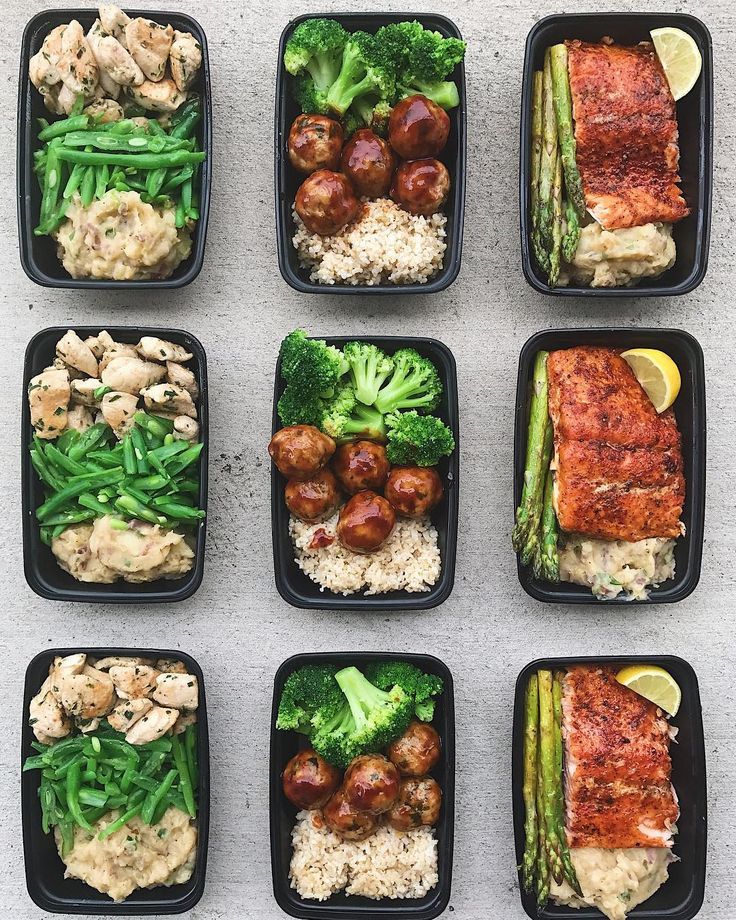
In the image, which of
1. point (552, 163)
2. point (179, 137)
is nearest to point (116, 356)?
point (179, 137)

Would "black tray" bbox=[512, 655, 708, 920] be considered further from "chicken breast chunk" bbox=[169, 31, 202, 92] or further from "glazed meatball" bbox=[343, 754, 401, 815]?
"chicken breast chunk" bbox=[169, 31, 202, 92]

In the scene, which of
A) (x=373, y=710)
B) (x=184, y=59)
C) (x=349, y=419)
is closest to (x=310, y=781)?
(x=373, y=710)

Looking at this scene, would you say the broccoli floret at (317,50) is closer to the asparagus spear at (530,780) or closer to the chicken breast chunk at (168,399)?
the chicken breast chunk at (168,399)

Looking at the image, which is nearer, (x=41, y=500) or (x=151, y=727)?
(x=151, y=727)

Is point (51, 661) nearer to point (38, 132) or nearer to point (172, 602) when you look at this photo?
point (172, 602)

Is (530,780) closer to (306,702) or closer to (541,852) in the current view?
(541,852)

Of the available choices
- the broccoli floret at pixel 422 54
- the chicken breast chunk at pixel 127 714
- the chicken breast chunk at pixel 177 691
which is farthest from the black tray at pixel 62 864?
the broccoli floret at pixel 422 54

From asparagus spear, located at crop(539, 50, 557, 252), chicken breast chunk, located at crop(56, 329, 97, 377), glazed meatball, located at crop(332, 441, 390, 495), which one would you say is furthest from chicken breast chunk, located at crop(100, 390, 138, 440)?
asparagus spear, located at crop(539, 50, 557, 252)
